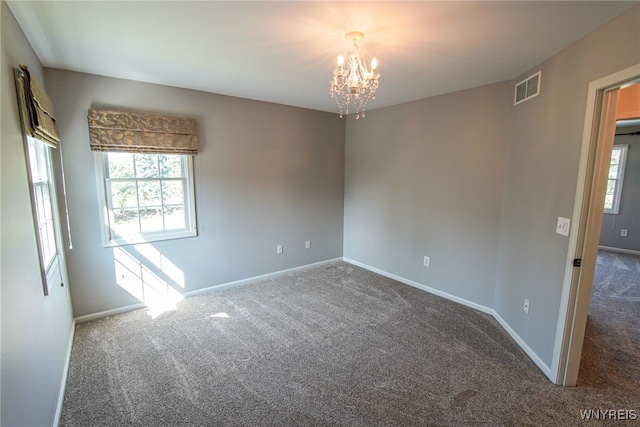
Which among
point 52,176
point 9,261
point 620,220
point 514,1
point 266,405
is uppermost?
point 514,1

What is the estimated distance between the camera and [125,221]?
3.13 m

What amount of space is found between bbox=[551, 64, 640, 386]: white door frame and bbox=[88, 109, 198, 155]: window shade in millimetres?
3462

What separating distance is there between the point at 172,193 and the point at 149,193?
0.23 meters

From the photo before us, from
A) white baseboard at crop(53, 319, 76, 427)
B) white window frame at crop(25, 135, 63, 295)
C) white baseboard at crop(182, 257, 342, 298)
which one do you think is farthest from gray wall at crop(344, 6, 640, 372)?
white window frame at crop(25, 135, 63, 295)

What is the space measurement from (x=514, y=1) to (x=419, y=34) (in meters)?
0.54

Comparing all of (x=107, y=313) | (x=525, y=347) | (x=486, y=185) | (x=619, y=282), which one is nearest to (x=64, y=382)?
(x=107, y=313)

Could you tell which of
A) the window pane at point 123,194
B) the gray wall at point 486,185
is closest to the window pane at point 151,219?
the window pane at point 123,194

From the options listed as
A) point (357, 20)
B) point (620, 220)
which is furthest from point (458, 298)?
point (620, 220)

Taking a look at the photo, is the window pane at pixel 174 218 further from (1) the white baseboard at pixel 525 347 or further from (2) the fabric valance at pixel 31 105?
(1) the white baseboard at pixel 525 347

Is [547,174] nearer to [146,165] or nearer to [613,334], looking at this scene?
[613,334]

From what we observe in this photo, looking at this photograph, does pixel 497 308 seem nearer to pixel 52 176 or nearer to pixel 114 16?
pixel 114 16

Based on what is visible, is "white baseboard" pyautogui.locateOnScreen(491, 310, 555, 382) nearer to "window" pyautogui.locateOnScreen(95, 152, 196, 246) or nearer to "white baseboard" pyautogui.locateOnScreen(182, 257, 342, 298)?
"white baseboard" pyautogui.locateOnScreen(182, 257, 342, 298)

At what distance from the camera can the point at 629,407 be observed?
1.93 meters
